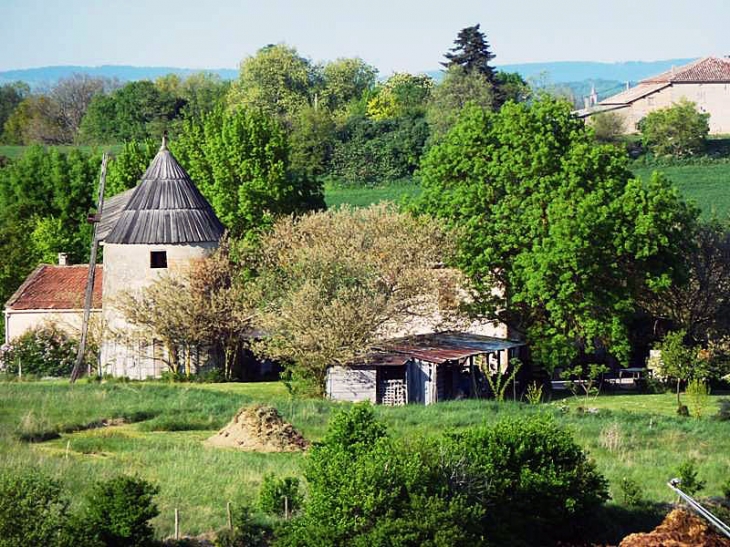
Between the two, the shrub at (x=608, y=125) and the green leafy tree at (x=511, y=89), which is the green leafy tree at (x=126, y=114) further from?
the shrub at (x=608, y=125)

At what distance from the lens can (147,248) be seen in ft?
143

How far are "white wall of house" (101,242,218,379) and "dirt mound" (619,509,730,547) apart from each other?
24243mm

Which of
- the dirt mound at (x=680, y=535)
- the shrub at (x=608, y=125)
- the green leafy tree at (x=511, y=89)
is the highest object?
the green leafy tree at (x=511, y=89)

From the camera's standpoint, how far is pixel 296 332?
3850 cm

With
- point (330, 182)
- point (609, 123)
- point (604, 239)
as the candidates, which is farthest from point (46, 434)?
point (609, 123)

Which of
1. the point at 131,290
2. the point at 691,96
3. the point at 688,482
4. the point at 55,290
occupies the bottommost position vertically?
the point at 688,482

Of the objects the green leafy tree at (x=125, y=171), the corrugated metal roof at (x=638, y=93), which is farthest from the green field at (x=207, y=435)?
the corrugated metal roof at (x=638, y=93)

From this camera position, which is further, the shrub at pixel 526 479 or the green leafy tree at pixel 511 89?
the green leafy tree at pixel 511 89

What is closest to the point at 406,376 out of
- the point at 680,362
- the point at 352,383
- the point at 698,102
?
the point at 352,383

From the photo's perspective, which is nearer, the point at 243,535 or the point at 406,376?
the point at 243,535

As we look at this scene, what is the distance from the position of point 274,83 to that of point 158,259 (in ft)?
239

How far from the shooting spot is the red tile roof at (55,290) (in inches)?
1875

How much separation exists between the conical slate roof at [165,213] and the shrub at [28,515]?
922 inches

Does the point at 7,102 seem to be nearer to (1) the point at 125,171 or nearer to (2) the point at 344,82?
(2) the point at 344,82
